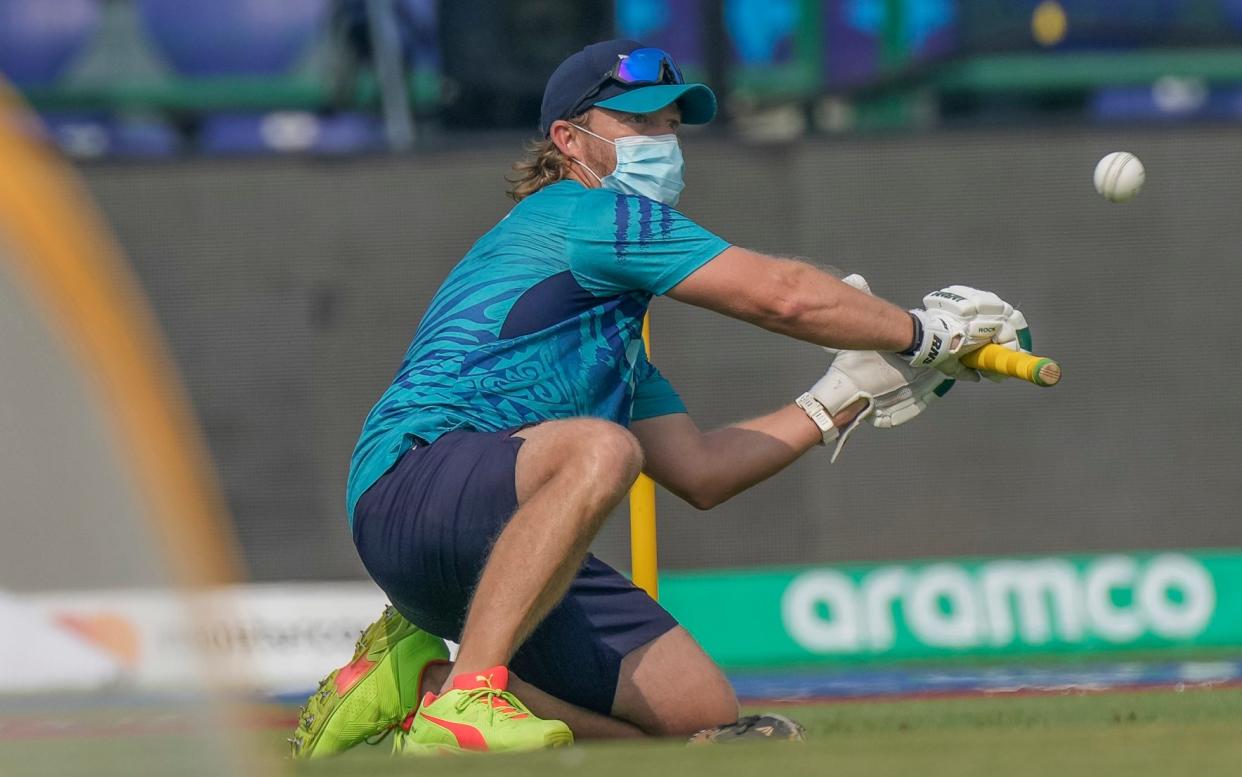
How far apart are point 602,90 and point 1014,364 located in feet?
3.50

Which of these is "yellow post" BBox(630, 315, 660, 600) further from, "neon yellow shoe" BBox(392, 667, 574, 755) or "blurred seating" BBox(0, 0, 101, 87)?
"blurred seating" BBox(0, 0, 101, 87)

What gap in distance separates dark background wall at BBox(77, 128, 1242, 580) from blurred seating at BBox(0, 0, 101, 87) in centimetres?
41

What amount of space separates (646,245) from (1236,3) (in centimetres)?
426

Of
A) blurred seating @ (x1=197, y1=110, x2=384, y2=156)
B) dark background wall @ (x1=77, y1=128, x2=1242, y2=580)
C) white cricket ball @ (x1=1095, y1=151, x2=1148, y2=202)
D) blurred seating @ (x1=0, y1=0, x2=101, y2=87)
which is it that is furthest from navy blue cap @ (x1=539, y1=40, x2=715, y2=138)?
blurred seating @ (x1=0, y1=0, x2=101, y2=87)

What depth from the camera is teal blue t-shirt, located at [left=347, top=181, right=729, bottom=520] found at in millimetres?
3812

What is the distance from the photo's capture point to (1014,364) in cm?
404

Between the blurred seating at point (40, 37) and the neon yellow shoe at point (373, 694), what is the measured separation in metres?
3.69

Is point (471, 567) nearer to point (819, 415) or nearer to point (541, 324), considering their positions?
point (541, 324)

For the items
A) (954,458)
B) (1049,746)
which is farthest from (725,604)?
(1049,746)

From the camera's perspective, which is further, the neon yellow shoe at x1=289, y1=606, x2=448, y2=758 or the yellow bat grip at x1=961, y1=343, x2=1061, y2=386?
the neon yellow shoe at x1=289, y1=606, x2=448, y2=758

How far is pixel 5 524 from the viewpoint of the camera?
1.51m

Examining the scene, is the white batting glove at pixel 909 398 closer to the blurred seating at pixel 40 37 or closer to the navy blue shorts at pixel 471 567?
the navy blue shorts at pixel 471 567

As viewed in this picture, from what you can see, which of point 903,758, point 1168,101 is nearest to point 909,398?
point 903,758

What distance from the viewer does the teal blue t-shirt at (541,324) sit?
381 cm
